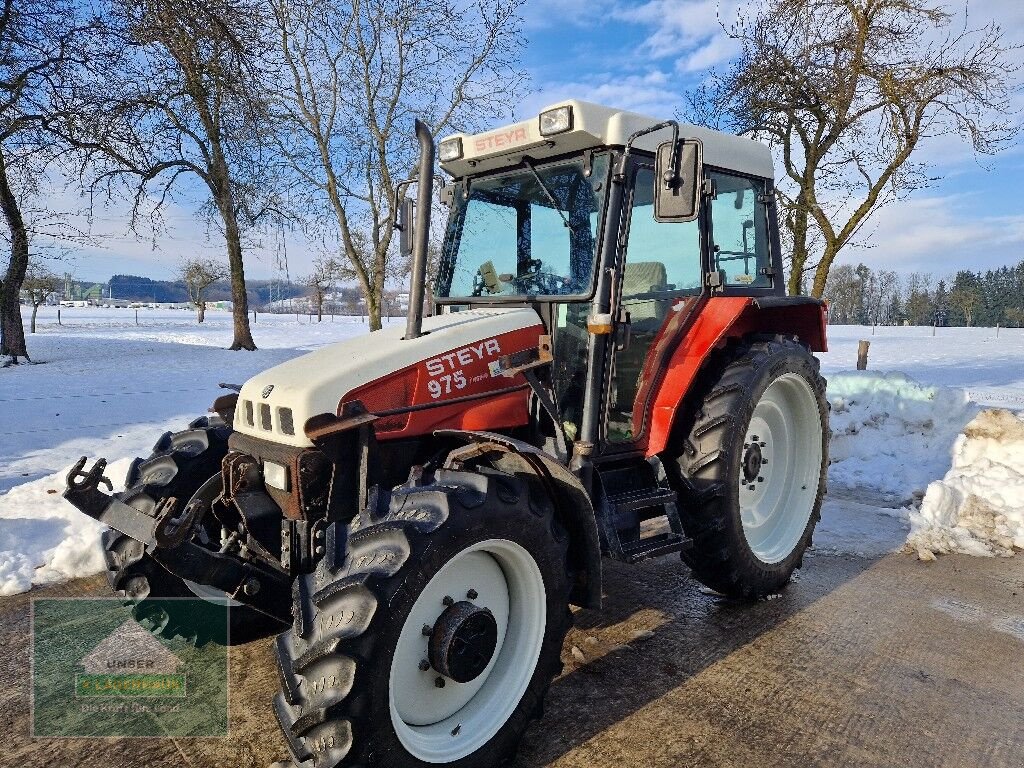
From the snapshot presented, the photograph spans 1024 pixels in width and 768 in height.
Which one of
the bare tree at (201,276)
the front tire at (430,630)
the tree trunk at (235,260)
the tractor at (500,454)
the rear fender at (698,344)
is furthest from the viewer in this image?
the bare tree at (201,276)

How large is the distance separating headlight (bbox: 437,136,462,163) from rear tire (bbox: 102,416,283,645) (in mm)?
1821

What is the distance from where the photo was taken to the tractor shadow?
2.72 metres

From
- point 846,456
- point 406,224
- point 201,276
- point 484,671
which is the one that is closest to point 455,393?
point 406,224

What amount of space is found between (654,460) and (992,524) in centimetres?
320

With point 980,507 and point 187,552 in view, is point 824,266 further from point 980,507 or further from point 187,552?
point 187,552

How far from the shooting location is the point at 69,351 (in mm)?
17875

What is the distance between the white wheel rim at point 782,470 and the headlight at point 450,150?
2.19 m

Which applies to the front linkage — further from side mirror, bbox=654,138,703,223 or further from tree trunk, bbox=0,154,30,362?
tree trunk, bbox=0,154,30,362

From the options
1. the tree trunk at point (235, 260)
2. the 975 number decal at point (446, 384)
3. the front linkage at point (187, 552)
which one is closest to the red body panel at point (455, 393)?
the 975 number decal at point (446, 384)

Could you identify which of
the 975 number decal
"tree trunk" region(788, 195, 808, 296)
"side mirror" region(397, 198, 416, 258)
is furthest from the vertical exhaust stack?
"tree trunk" region(788, 195, 808, 296)

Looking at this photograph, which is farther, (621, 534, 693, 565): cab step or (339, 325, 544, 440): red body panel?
(621, 534, 693, 565): cab step

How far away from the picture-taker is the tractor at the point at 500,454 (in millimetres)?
2258

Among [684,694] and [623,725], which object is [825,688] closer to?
[684,694]

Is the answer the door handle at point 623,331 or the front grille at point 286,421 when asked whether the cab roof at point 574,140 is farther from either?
the front grille at point 286,421
